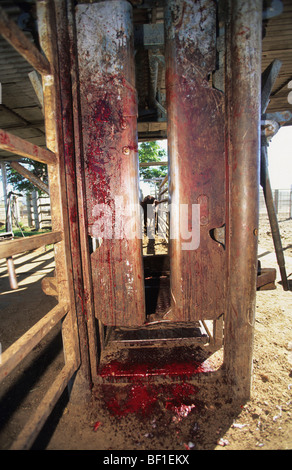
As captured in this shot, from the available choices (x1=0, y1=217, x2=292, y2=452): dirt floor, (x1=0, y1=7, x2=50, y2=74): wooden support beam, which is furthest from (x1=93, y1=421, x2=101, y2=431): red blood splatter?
(x1=0, y1=7, x2=50, y2=74): wooden support beam

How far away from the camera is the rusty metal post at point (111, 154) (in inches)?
47.1

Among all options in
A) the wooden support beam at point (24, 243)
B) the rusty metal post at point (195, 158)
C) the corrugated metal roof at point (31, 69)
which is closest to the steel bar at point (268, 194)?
the rusty metal post at point (195, 158)

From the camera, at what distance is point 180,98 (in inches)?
47.7

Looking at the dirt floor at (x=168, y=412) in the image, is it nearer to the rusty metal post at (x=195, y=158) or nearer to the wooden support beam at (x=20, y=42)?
the rusty metal post at (x=195, y=158)

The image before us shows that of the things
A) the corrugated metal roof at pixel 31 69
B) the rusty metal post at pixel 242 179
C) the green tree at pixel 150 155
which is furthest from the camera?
the green tree at pixel 150 155

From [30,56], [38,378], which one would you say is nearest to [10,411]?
[38,378]

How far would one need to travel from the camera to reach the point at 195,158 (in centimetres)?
125

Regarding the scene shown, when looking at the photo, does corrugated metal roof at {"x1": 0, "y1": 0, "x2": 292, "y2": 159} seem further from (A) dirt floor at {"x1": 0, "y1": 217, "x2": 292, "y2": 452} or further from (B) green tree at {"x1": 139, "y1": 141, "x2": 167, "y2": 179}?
(B) green tree at {"x1": 139, "y1": 141, "x2": 167, "y2": 179}

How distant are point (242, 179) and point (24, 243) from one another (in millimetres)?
1226

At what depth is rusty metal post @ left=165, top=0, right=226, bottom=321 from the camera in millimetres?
1186

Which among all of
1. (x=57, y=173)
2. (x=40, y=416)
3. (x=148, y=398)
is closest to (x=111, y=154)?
(x=57, y=173)

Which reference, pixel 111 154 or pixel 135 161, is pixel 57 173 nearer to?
pixel 111 154
